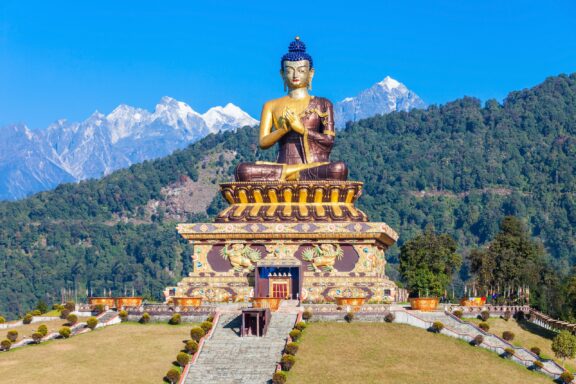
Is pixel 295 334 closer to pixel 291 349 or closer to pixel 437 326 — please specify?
pixel 291 349

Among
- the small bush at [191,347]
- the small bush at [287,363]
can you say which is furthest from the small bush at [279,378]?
the small bush at [191,347]

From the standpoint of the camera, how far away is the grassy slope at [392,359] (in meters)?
37.3

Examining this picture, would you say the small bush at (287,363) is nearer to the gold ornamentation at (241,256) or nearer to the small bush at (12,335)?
the small bush at (12,335)

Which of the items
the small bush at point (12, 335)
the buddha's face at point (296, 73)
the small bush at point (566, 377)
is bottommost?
the small bush at point (566, 377)

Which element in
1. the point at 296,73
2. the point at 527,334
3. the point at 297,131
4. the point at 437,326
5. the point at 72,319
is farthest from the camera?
the point at 296,73

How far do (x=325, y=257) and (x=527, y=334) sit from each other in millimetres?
Result: 8927

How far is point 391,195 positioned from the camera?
170m

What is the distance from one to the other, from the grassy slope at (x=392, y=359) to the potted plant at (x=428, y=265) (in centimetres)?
1952

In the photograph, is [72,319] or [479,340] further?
[72,319]

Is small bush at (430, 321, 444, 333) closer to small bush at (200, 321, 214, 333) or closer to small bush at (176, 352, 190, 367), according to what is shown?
small bush at (200, 321, 214, 333)

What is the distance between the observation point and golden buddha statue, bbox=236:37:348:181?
53.6m

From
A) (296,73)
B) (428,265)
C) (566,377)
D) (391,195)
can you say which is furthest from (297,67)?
(391,195)

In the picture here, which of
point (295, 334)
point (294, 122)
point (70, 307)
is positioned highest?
point (294, 122)

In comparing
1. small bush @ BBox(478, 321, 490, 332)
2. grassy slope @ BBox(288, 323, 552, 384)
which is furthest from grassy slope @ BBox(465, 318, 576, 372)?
grassy slope @ BBox(288, 323, 552, 384)
